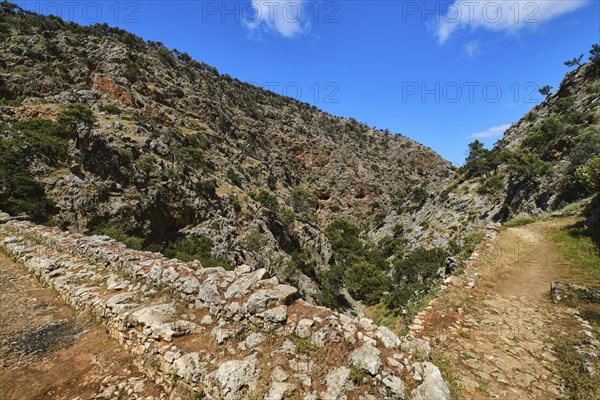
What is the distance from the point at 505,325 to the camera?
9.02m

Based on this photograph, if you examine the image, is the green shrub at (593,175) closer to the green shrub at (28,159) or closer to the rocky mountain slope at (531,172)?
the rocky mountain slope at (531,172)

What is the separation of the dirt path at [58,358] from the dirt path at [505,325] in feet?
25.0

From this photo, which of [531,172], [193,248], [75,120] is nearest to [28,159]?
[75,120]

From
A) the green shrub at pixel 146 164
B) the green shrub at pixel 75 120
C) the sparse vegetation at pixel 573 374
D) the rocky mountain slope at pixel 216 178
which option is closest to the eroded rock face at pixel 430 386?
the sparse vegetation at pixel 573 374

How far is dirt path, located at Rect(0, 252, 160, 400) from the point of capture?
5766mm

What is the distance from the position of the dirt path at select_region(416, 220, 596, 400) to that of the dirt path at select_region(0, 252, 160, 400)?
761cm

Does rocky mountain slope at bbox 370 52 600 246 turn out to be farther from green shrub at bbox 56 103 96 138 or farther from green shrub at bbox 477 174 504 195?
green shrub at bbox 56 103 96 138

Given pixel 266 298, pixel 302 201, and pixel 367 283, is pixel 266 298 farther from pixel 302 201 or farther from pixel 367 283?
pixel 302 201

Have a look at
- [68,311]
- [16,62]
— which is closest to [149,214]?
[68,311]

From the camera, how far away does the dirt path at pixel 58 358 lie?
18.9 ft

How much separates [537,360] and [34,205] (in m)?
30.9

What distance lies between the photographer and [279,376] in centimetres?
508

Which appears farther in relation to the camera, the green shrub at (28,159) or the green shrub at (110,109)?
the green shrub at (110,109)

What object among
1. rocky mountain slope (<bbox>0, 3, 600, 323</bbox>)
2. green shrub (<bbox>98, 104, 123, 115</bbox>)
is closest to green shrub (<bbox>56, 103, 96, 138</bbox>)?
rocky mountain slope (<bbox>0, 3, 600, 323</bbox>)
